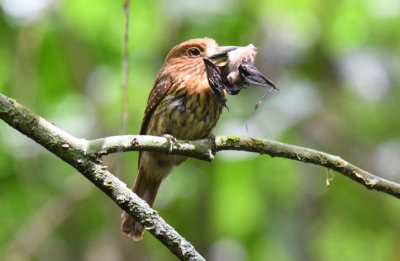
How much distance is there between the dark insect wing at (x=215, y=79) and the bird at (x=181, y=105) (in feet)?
0.63

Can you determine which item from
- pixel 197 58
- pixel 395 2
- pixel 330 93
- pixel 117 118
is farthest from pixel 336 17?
pixel 117 118

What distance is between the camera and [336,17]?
14.8ft

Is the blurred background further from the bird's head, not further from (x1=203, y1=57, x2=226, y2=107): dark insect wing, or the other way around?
(x1=203, y1=57, x2=226, y2=107): dark insect wing

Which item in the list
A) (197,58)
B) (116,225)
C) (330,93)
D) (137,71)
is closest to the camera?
(197,58)

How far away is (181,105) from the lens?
351cm

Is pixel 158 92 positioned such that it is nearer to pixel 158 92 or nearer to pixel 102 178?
pixel 158 92

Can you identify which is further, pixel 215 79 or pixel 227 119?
pixel 227 119

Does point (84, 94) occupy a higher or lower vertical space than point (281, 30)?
lower

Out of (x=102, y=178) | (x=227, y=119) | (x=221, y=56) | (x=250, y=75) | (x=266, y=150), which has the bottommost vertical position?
(x=102, y=178)

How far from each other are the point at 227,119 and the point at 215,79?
53.9 inches

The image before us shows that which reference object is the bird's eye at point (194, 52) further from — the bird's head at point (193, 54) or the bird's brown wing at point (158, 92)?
the bird's brown wing at point (158, 92)

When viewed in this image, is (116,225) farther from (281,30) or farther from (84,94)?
(281,30)

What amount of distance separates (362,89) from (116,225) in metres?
2.00

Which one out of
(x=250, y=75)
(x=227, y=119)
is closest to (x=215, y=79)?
(x=250, y=75)
